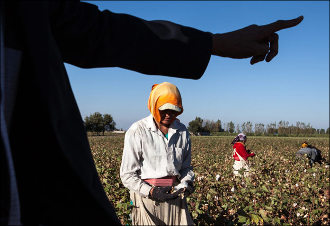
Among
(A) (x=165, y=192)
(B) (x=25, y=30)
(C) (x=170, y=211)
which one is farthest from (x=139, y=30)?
(C) (x=170, y=211)

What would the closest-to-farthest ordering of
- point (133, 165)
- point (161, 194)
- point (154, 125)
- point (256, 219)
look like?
point (161, 194) < point (133, 165) < point (154, 125) < point (256, 219)

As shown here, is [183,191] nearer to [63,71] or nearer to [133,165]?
[133,165]

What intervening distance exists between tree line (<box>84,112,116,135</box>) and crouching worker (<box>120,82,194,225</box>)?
7079 centimetres

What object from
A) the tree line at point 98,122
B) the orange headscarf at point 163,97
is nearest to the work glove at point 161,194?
the orange headscarf at point 163,97

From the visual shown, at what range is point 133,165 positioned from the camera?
255 centimetres

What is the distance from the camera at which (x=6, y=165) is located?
1.78ft

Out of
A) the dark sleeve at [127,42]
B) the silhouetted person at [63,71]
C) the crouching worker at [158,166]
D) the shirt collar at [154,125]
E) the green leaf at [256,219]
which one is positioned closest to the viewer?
the silhouetted person at [63,71]

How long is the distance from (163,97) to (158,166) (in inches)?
22.3

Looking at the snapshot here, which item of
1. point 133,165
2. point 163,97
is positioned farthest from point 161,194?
point 163,97

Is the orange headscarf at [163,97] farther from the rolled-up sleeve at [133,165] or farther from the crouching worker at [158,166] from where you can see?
the rolled-up sleeve at [133,165]

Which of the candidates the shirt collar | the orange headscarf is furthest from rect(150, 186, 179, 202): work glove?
the orange headscarf

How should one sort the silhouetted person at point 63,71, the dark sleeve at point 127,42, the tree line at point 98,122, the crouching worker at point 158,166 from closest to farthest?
1. the silhouetted person at point 63,71
2. the dark sleeve at point 127,42
3. the crouching worker at point 158,166
4. the tree line at point 98,122

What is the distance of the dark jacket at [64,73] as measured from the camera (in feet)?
1.90

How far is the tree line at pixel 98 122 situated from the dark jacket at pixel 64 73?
72722 mm
